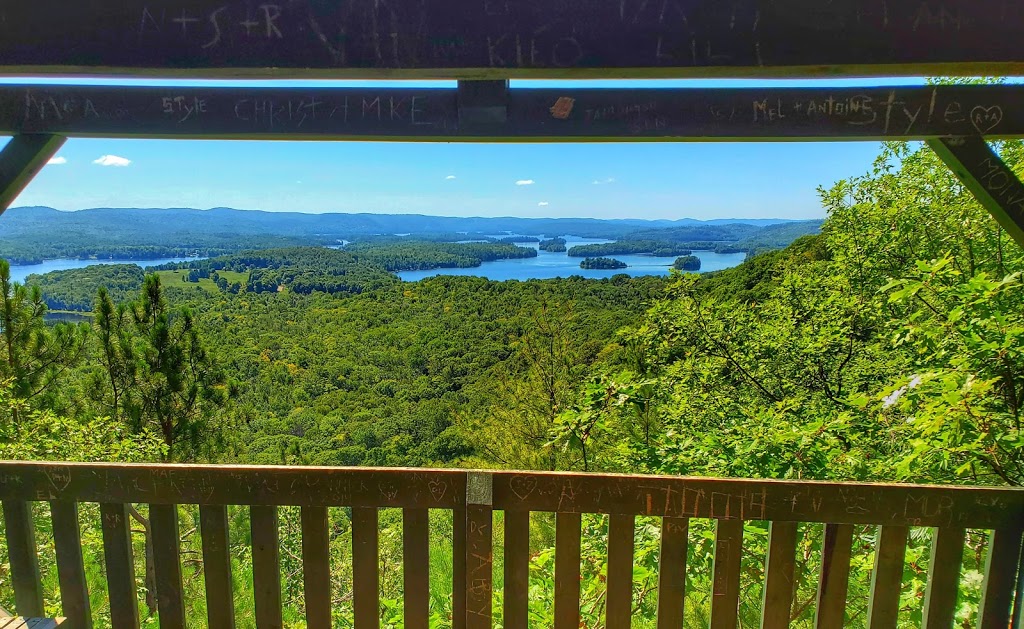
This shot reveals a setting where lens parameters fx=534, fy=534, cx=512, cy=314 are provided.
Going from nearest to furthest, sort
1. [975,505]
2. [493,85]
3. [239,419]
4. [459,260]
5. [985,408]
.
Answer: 1. [975,505]
2. [493,85]
3. [985,408]
4. [239,419]
5. [459,260]

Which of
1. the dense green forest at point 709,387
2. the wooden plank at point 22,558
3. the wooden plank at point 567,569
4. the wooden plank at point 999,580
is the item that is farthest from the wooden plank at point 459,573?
the wooden plank at point 999,580

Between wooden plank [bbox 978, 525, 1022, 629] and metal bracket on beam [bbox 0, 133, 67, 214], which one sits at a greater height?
metal bracket on beam [bbox 0, 133, 67, 214]

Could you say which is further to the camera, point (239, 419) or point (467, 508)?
point (239, 419)

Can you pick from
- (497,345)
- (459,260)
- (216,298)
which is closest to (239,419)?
(497,345)

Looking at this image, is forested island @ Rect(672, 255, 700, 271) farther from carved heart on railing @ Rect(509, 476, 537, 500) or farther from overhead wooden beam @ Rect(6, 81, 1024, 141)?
carved heart on railing @ Rect(509, 476, 537, 500)

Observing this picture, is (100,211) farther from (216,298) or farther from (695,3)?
(695,3)

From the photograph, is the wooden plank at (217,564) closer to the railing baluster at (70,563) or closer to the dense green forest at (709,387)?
the railing baluster at (70,563)

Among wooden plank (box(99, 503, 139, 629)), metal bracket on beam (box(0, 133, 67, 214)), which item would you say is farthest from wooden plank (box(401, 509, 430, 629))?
metal bracket on beam (box(0, 133, 67, 214))

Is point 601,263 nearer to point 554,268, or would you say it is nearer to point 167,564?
point 554,268
